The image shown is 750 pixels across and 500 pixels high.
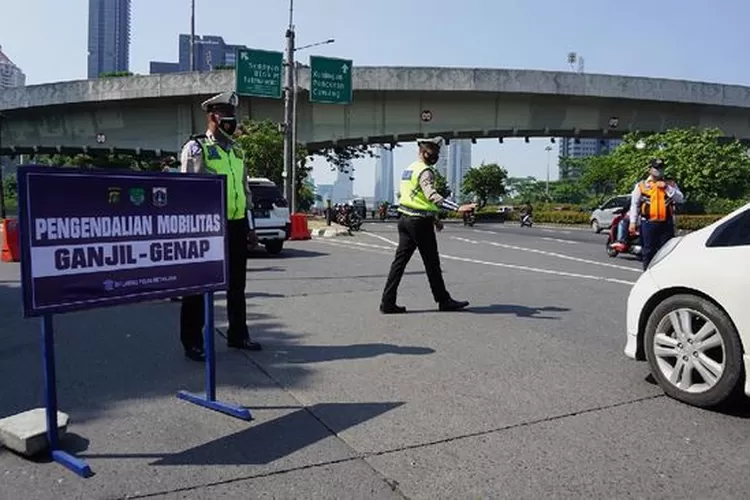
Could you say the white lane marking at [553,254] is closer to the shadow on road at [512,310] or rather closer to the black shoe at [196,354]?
the shadow on road at [512,310]

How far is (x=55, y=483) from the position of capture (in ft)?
9.60

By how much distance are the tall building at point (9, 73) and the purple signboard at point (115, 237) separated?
43.4m

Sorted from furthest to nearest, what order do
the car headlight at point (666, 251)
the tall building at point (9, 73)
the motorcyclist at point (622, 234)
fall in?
the tall building at point (9, 73) → the motorcyclist at point (622, 234) → the car headlight at point (666, 251)

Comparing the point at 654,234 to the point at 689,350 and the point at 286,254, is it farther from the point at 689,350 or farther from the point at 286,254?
the point at 286,254

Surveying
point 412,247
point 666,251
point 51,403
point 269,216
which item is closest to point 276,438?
point 51,403

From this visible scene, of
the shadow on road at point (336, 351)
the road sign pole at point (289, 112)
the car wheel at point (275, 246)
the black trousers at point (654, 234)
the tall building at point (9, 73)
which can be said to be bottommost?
the car wheel at point (275, 246)

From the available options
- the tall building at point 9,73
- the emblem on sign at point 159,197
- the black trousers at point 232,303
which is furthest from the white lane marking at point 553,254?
the tall building at point 9,73

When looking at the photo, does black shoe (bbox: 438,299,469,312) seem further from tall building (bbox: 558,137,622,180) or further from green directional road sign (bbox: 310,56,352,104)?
tall building (bbox: 558,137,622,180)

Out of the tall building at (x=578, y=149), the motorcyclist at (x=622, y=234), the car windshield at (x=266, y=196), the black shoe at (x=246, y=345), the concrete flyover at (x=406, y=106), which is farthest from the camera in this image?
the tall building at (x=578, y=149)

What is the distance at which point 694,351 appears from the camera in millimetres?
3969

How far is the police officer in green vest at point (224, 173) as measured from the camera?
489 cm

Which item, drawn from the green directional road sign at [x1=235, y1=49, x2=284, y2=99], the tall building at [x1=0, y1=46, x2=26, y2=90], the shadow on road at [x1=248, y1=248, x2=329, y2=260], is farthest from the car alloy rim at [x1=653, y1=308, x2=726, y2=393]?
the tall building at [x1=0, y1=46, x2=26, y2=90]

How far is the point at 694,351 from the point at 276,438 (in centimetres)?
253

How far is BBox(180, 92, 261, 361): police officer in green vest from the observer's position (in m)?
4.89
